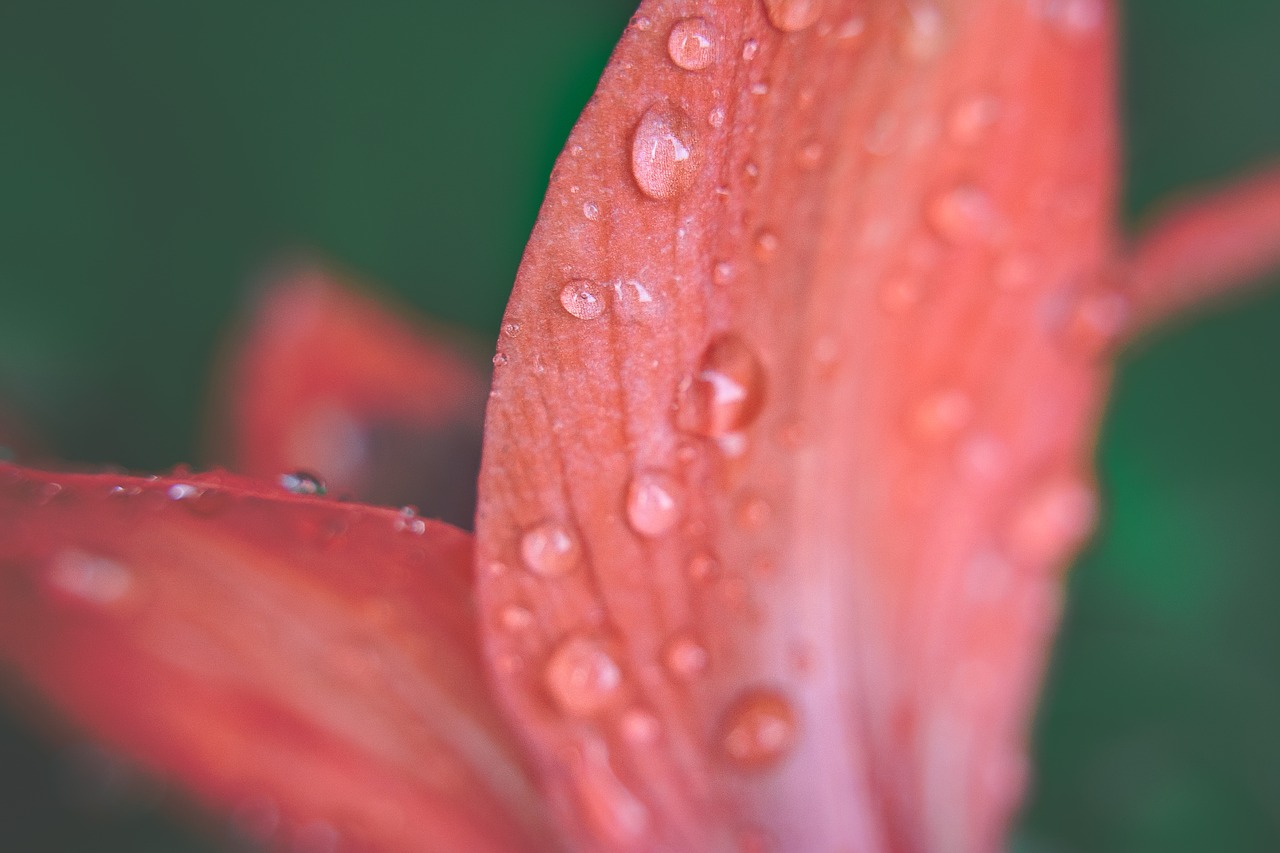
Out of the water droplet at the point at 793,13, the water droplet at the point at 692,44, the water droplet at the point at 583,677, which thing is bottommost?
the water droplet at the point at 583,677

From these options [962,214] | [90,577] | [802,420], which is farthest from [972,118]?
[90,577]

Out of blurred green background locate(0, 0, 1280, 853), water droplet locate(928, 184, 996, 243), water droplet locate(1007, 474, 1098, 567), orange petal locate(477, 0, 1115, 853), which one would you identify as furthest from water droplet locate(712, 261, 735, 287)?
blurred green background locate(0, 0, 1280, 853)

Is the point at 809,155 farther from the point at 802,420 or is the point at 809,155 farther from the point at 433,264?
the point at 433,264

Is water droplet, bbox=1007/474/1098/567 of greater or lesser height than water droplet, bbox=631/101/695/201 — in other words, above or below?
below

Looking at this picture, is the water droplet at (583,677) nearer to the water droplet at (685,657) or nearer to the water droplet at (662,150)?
the water droplet at (685,657)

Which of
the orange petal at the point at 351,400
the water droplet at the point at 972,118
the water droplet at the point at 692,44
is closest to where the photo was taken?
the water droplet at the point at 692,44

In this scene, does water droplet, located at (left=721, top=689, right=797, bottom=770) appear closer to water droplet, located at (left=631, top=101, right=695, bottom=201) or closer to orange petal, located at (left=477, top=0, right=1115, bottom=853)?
orange petal, located at (left=477, top=0, right=1115, bottom=853)

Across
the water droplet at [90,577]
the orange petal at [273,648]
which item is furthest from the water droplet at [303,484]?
the water droplet at [90,577]
